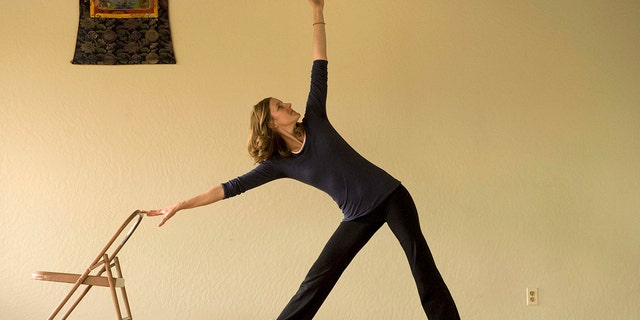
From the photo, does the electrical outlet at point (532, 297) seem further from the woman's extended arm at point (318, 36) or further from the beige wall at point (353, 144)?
the woman's extended arm at point (318, 36)

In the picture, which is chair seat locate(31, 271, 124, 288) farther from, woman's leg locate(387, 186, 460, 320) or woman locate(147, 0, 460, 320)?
woman's leg locate(387, 186, 460, 320)

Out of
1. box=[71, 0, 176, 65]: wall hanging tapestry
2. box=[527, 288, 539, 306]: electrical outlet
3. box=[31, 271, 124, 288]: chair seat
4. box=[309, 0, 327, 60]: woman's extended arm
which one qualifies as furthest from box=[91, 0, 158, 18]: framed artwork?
box=[527, 288, 539, 306]: electrical outlet

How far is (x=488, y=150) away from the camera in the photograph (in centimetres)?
379

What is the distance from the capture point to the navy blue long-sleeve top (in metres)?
2.77

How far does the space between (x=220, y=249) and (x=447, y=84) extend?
5.23 feet

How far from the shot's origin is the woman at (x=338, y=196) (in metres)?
2.75

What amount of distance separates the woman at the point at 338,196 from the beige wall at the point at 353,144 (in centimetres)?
94

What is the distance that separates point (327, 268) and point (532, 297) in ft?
5.16

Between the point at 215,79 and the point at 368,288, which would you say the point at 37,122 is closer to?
the point at 215,79

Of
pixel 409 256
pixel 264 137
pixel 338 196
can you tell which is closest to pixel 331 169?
pixel 338 196

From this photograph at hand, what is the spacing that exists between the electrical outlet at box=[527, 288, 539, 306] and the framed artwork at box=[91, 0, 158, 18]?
2.62 m

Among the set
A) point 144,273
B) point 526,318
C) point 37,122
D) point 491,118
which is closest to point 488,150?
point 491,118

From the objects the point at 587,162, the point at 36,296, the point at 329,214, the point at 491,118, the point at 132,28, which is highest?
the point at 132,28

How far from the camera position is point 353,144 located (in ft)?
12.3
